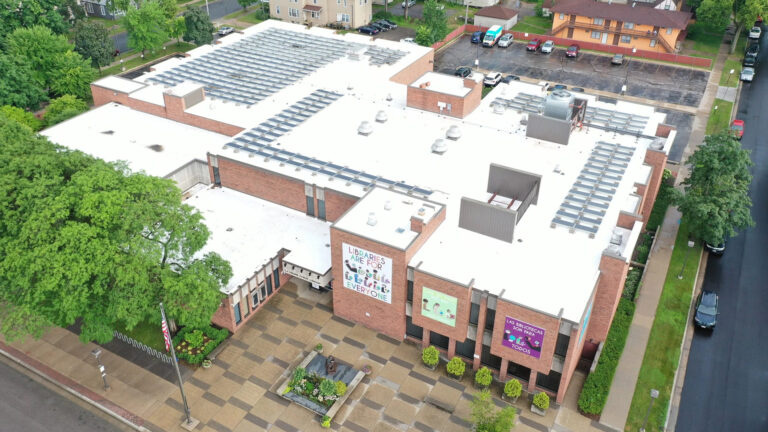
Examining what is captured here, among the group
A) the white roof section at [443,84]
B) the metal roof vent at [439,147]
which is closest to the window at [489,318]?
the metal roof vent at [439,147]

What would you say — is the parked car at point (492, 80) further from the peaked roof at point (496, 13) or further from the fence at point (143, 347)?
the fence at point (143, 347)

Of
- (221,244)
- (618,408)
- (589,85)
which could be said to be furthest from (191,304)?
(589,85)

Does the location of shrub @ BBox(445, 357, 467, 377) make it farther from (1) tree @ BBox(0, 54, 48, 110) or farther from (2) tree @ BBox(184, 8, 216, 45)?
(2) tree @ BBox(184, 8, 216, 45)

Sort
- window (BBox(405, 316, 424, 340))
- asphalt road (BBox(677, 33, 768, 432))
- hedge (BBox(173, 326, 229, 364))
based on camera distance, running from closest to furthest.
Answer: asphalt road (BBox(677, 33, 768, 432)) → hedge (BBox(173, 326, 229, 364)) → window (BBox(405, 316, 424, 340))

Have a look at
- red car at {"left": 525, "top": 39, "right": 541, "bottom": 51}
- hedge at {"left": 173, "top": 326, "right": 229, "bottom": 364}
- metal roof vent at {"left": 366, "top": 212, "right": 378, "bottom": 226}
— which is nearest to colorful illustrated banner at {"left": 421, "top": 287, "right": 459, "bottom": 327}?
metal roof vent at {"left": 366, "top": 212, "right": 378, "bottom": 226}

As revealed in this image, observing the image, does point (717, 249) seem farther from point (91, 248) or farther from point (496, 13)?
point (496, 13)

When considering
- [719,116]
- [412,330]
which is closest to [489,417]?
[412,330]
